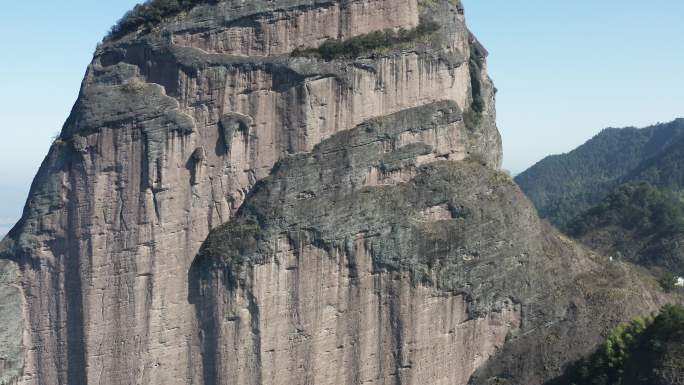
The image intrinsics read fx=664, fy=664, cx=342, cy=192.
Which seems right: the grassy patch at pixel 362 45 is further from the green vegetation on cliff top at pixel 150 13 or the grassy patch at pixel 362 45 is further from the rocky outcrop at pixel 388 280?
the green vegetation on cliff top at pixel 150 13

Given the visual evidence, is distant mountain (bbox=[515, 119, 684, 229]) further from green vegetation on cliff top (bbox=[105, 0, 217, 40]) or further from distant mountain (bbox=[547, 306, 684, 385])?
green vegetation on cliff top (bbox=[105, 0, 217, 40])

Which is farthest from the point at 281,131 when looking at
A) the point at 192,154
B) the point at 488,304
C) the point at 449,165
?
the point at 488,304

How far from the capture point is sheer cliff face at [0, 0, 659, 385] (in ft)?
68.2

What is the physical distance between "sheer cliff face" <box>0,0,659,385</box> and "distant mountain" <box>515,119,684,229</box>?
157 ft

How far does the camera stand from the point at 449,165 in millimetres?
23125

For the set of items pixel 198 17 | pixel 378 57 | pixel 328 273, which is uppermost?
pixel 198 17

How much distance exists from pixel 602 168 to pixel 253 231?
90735mm

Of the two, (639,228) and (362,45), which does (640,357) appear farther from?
(639,228)

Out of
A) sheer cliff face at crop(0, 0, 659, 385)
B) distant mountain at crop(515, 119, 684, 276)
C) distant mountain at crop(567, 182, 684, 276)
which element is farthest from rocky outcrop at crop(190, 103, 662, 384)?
distant mountain at crop(567, 182, 684, 276)

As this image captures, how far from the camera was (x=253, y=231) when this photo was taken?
21016 mm

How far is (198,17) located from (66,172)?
6.54m

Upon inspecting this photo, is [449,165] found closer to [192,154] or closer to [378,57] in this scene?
[378,57]

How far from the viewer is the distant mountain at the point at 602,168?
233 ft

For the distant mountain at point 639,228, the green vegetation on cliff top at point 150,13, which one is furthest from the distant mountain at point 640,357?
the green vegetation on cliff top at point 150,13
